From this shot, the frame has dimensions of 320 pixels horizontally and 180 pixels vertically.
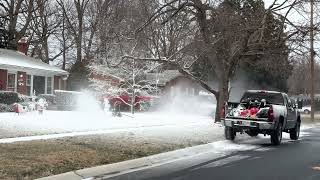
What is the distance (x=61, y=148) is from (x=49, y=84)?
85.9ft

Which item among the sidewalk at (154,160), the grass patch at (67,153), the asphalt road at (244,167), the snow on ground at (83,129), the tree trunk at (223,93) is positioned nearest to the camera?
the grass patch at (67,153)

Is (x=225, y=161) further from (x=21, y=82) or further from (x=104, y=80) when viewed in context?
(x=104, y=80)

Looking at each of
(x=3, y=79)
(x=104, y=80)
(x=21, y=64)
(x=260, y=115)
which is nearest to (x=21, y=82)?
(x=21, y=64)

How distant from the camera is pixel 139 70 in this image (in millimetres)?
37031

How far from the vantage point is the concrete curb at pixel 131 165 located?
11072 millimetres

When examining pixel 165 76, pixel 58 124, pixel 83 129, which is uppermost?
pixel 165 76

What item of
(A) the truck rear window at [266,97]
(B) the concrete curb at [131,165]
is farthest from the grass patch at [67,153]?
(A) the truck rear window at [266,97]

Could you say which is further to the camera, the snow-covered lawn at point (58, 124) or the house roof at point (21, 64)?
the house roof at point (21, 64)

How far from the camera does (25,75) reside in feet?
119

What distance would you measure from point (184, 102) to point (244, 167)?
36.0m

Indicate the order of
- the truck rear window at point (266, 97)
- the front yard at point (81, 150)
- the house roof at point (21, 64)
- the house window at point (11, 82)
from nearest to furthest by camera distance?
the front yard at point (81, 150) → the truck rear window at point (266, 97) → the house roof at point (21, 64) → the house window at point (11, 82)

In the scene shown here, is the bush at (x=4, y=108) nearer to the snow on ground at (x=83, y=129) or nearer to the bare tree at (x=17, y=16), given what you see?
the snow on ground at (x=83, y=129)

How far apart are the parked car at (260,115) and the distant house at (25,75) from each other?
16999mm

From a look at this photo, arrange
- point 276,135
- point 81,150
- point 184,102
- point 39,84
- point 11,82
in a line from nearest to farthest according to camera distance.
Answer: point 81,150
point 276,135
point 11,82
point 39,84
point 184,102
